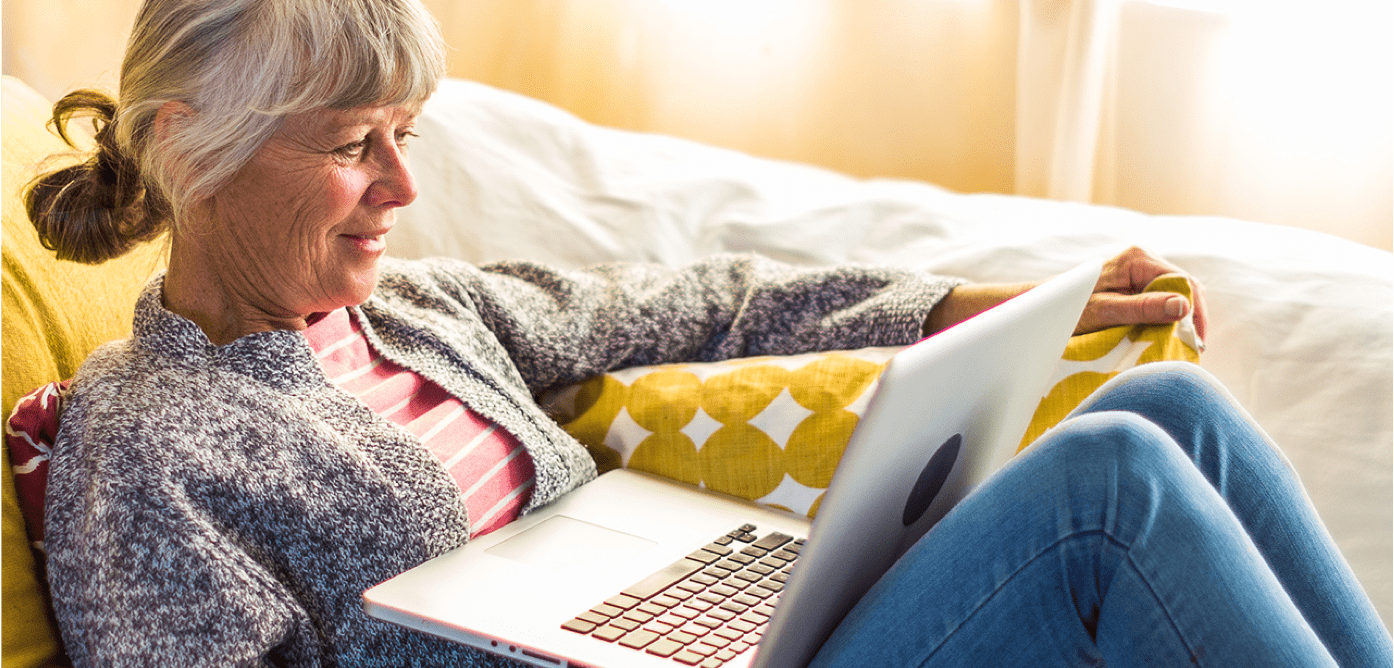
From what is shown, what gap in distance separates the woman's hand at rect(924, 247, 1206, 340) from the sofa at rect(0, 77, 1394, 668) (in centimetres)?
2

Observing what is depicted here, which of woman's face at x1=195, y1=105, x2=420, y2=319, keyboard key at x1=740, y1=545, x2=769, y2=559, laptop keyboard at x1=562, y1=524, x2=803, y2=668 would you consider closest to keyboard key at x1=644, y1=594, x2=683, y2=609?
laptop keyboard at x1=562, y1=524, x2=803, y2=668

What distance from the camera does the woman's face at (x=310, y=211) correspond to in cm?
88

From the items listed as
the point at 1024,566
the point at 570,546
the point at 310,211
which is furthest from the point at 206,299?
the point at 1024,566

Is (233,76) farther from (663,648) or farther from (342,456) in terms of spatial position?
(663,648)

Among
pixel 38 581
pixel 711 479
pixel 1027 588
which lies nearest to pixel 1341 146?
pixel 711 479

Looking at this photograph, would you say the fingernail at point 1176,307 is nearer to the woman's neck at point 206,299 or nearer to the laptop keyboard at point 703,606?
the laptop keyboard at point 703,606

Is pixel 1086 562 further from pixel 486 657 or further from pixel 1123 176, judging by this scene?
pixel 1123 176

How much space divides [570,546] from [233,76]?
459mm

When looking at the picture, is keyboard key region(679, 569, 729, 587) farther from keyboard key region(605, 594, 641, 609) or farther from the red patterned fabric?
the red patterned fabric

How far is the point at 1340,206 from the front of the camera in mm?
1621

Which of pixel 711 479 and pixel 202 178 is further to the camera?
pixel 711 479

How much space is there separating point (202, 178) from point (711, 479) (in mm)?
540

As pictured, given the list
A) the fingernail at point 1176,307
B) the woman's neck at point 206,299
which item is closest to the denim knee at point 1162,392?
the fingernail at point 1176,307

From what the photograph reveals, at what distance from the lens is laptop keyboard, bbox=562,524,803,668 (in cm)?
74
